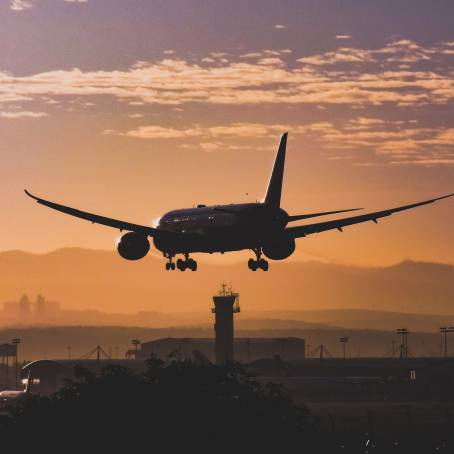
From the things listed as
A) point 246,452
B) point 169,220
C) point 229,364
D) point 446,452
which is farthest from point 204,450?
point 446,452

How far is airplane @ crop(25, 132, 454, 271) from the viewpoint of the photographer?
126 meters

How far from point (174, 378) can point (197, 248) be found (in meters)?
34.1

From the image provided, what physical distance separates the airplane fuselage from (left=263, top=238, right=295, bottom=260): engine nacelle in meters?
3.00

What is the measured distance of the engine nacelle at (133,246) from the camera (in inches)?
5349

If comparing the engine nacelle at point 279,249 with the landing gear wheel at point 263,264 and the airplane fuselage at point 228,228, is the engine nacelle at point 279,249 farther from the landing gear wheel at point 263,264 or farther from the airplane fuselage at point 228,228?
the airplane fuselage at point 228,228

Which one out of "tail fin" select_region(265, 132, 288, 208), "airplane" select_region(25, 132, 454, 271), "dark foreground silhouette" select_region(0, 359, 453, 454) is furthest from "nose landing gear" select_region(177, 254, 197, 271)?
"dark foreground silhouette" select_region(0, 359, 453, 454)

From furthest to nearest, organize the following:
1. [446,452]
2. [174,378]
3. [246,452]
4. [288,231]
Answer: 1. [446,452]
2. [288,231]
3. [174,378]
4. [246,452]

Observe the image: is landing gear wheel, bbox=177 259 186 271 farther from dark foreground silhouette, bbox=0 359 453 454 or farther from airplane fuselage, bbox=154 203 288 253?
dark foreground silhouette, bbox=0 359 453 454

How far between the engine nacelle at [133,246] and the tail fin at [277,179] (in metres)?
15.0

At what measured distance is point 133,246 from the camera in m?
136

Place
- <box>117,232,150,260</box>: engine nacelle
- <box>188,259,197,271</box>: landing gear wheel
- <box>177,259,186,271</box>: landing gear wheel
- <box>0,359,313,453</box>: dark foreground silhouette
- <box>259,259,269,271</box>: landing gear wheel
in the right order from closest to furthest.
Result: <box>0,359,313,453</box>: dark foreground silhouette < <box>259,259,269,271</box>: landing gear wheel < <box>188,259,197,271</box>: landing gear wheel < <box>177,259,186,271</box>: landing gear wheel < <box>117,232,150,260</box>: engine nacelle

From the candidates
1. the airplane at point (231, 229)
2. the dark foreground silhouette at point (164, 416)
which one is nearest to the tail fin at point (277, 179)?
the airplane at point (231, 229)

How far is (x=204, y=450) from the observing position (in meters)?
91.2

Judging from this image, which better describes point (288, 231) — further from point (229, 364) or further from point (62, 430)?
point (62, 430)
